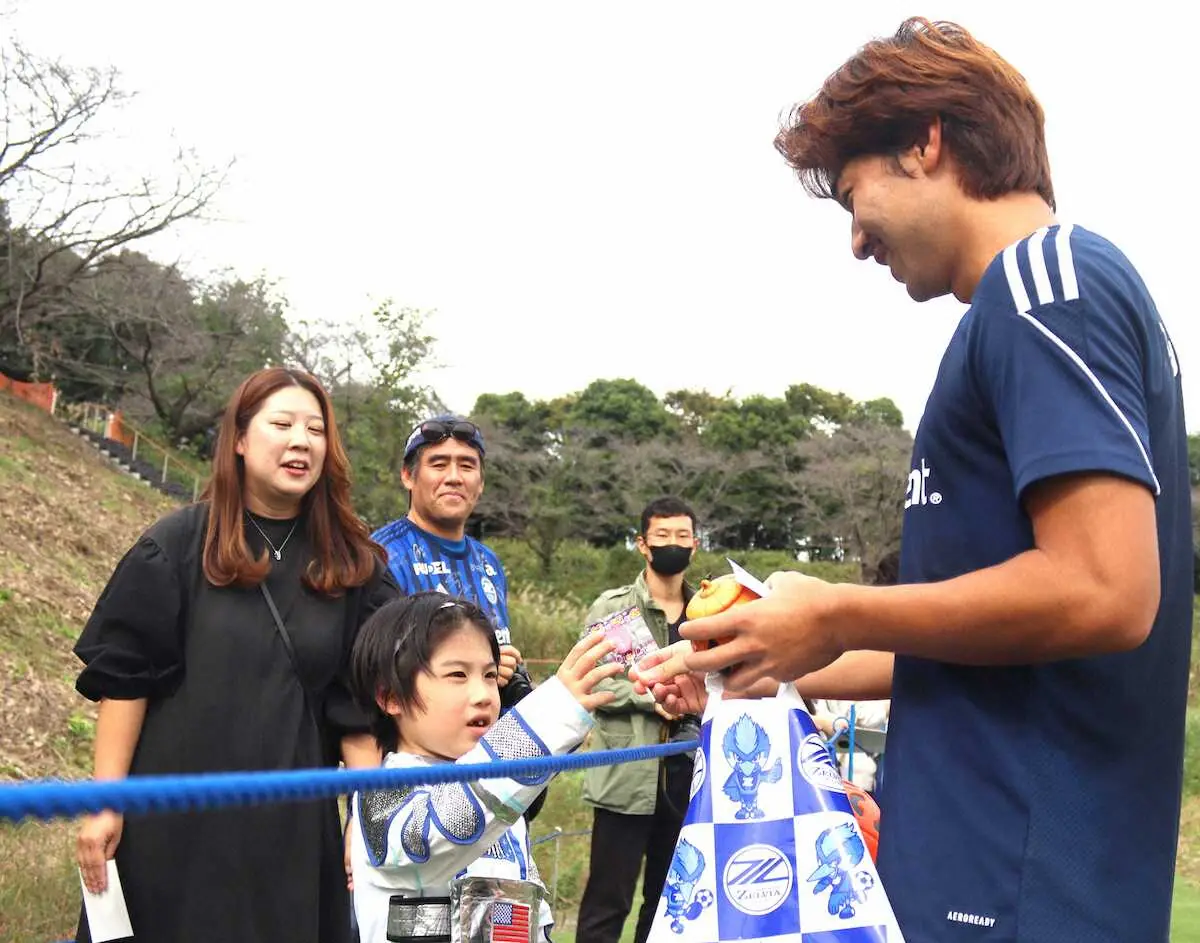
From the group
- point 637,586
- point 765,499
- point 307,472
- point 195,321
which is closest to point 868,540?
point 765,499

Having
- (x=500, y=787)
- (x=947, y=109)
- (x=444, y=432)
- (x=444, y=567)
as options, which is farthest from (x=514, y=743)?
(x=444, y=432)

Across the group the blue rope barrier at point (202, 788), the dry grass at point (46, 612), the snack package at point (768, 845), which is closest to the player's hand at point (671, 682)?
the snack package at point (768, 845)

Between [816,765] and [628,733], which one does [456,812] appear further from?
[628,733]

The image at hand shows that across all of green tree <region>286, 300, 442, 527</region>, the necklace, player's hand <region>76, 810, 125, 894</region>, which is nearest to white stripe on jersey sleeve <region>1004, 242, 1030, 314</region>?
the necklace

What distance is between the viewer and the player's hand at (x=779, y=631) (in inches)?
56.9

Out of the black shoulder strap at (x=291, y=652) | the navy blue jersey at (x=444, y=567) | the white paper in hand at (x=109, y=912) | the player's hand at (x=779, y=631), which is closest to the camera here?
the player's hand at (x=779, y=631)

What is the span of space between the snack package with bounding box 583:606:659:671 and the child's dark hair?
0.42m

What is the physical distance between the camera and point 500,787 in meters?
2.03

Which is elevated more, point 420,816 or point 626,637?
point 626,637

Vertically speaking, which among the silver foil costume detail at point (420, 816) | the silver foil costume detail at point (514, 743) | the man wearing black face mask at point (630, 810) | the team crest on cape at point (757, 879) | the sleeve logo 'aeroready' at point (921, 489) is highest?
the sleeve logo 'aeroready' at point (921, 489)

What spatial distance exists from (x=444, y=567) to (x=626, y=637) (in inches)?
89.5

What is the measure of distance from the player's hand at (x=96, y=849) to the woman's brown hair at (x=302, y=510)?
633mm

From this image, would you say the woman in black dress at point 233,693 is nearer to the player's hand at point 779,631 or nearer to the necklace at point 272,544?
the necklace at point 272,544

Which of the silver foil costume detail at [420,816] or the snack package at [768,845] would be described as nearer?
the snack package at [768,845]
